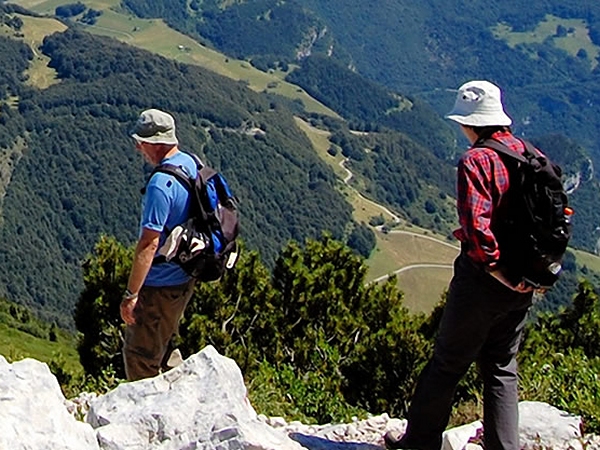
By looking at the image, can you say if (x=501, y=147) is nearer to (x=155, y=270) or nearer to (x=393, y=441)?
(x=393, y=441)

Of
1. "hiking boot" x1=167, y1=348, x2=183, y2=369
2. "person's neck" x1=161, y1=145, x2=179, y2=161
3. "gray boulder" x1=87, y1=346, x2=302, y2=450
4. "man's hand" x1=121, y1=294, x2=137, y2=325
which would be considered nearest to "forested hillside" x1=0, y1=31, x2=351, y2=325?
"hiking boot" x1=167, y1=348, x2=183, y2=369

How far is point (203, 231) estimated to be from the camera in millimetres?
6520

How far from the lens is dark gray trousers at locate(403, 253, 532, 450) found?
5375 mm

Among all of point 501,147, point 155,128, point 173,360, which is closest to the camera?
point 501,147

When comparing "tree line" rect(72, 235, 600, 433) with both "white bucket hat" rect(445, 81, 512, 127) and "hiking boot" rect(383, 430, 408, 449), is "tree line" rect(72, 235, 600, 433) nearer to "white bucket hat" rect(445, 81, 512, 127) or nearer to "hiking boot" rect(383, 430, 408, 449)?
"hiking boot" rect(383, 430, 408, 449)

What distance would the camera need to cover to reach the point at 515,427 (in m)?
5.46

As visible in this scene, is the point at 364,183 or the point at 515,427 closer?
the point at 515,427

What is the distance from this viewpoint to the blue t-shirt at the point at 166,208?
6.24 meters

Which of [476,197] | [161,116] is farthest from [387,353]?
[476,197]

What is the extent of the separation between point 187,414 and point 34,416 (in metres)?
0.96

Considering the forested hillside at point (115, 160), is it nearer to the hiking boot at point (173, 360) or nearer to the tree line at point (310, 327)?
the tree line at point (310, 327)

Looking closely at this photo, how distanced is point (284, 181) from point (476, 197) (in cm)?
17374

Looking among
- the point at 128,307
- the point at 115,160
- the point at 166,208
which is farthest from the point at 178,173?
the point at 115,160

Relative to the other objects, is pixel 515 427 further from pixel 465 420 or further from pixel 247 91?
pixel 247 91
